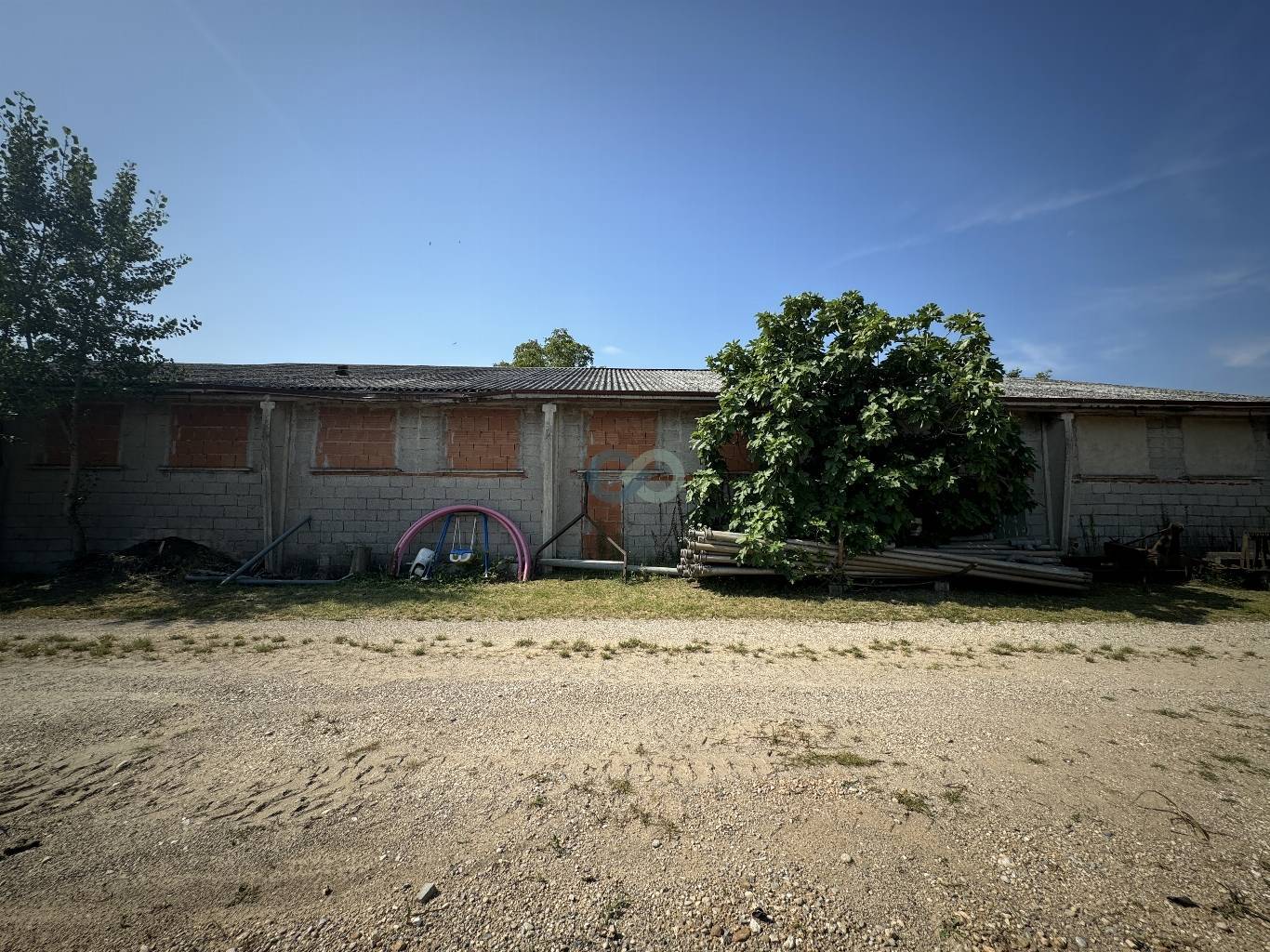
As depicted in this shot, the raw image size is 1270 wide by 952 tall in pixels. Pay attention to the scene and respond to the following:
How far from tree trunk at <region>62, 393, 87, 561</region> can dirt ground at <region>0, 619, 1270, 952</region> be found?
675 centimetres

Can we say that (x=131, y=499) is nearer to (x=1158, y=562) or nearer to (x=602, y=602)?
(x=602, y=602)

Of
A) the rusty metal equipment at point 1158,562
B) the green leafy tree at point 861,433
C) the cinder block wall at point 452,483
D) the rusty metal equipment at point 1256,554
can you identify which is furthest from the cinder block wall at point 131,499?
the rusty metal equipment at point 1256,554

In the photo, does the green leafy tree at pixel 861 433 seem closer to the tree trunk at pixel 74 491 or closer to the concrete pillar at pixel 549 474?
the concrete pillar at pixel 549 474

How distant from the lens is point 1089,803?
97.5 inches

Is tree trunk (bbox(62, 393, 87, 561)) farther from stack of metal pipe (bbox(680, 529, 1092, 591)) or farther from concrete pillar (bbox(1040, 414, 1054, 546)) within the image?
concrete pillar (bbox(1040, 414, 1054, 546))

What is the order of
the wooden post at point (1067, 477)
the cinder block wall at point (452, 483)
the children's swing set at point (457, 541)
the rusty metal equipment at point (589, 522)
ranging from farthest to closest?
the wooden post at point (1067, 477) < the cinder block wall at point (452, 483) < the rusty metal equipment at point (589, 522) < the children's swing set at point (457, 541)

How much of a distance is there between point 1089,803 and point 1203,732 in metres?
1.61

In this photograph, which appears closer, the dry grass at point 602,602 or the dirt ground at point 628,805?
the dirt ground at point 628,805

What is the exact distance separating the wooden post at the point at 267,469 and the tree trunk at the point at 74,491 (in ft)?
9.05

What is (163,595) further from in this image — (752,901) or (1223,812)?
(1223,812)

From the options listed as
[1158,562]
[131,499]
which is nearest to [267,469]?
[131,499]

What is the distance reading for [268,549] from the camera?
28.8ft

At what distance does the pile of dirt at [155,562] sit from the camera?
27.8ft

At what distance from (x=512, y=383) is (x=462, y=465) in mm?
2470
